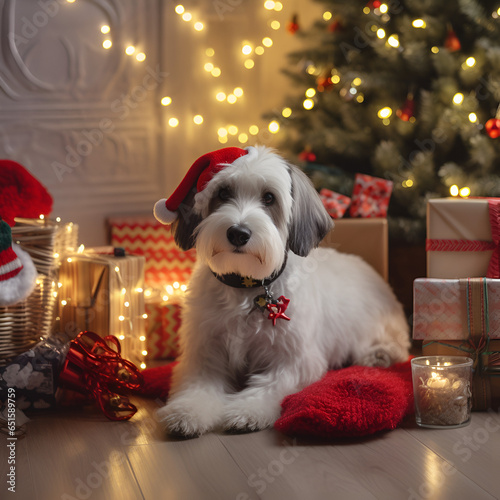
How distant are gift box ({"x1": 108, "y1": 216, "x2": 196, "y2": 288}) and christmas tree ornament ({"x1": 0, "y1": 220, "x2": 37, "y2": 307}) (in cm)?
129

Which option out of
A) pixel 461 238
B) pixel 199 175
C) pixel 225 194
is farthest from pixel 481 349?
pixel 199 175

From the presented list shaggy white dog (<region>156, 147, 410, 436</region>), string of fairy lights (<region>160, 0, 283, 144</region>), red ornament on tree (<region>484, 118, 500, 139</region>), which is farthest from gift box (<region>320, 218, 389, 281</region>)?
string of fairy lights (<region>160, 0, 283, 144</region>)

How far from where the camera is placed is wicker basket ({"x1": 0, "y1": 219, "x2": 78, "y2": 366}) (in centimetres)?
250

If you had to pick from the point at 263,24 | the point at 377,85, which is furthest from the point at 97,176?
the point at 377,85

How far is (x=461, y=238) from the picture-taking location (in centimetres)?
256

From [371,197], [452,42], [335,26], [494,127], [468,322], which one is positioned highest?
[335,26]

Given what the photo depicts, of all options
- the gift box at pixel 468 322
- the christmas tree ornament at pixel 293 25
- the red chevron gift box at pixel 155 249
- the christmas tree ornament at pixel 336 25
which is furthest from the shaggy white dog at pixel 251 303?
the christmas tree ornament at pixel 293 25

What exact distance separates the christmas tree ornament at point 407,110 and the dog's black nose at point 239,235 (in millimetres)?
1484

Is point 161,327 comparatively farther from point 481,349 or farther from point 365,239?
point 481,349

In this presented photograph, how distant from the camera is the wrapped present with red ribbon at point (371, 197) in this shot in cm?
323

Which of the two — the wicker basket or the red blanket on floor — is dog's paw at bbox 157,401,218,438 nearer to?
the red blanket on floor

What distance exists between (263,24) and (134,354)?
2.13 m

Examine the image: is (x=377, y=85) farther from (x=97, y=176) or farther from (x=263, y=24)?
(x=97, y=176)

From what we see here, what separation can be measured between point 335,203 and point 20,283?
59.9 inches
